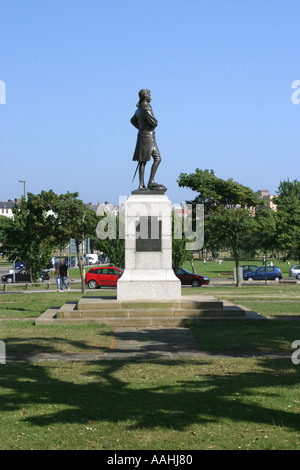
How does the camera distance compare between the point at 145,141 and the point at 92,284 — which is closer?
the point at 145,141

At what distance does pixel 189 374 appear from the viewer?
9094 mm

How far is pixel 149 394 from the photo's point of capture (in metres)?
7.69

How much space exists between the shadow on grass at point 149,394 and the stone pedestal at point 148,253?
6.25 meters

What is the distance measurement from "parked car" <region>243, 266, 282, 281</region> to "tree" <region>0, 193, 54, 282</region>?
1844 centimetres

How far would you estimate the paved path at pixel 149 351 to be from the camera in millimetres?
10773

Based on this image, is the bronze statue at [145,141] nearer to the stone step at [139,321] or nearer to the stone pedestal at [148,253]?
the stone pedestal at [148,253]

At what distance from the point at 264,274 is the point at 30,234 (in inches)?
918

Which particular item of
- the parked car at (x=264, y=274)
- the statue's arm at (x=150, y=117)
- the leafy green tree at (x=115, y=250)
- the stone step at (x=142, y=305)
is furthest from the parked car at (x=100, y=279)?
the stone step at (x=142, y=305)

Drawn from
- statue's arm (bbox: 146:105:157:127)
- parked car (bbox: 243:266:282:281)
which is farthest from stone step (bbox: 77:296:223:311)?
parked car (bbox: 243:266:282:281)

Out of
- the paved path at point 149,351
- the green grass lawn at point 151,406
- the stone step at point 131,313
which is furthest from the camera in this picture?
the stone step at point 131,313

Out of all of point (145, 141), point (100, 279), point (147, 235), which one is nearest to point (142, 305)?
point (147, 235)

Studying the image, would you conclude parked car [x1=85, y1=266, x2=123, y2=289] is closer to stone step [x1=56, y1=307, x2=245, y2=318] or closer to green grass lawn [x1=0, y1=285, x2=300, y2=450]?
stone step [x1=56, y1=307, x2=245, y2=318]

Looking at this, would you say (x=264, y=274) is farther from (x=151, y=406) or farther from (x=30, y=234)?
(x=151, y=406)

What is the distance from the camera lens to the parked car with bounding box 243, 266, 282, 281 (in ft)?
160
